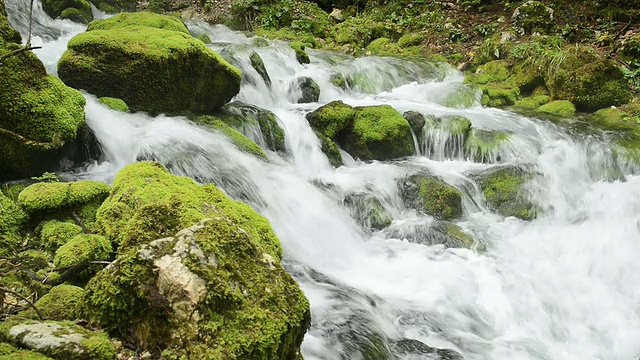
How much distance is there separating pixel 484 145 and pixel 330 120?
11.1 ft

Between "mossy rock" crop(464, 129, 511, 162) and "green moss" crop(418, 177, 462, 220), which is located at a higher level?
"mossy rock" crop(464, 129, 511, 162)

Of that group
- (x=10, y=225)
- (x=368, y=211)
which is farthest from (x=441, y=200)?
(x=10, y=225)

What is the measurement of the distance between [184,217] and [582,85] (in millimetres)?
11033

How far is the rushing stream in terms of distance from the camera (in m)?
4.71

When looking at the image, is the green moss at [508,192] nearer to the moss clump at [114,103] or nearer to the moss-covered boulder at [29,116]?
the moss clump at [114,103]

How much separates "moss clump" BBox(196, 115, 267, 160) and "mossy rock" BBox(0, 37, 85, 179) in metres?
2.27

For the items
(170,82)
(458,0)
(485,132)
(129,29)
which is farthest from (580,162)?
(458,0)

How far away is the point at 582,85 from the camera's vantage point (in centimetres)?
1092

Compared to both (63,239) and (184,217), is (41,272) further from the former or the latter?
(184,217)

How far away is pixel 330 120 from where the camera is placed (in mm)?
9117

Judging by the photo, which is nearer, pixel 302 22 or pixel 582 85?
pixel 582 85

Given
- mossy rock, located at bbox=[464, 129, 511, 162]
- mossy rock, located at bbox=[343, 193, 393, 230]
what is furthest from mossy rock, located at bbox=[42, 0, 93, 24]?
mossy rock, located at bbox=[464, 129, 511, 162]

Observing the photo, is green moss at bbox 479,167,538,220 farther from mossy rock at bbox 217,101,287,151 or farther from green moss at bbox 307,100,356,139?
mossy rock at bbox 217,101,287,151

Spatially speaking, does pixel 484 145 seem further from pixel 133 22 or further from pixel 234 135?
pixel 133 22
